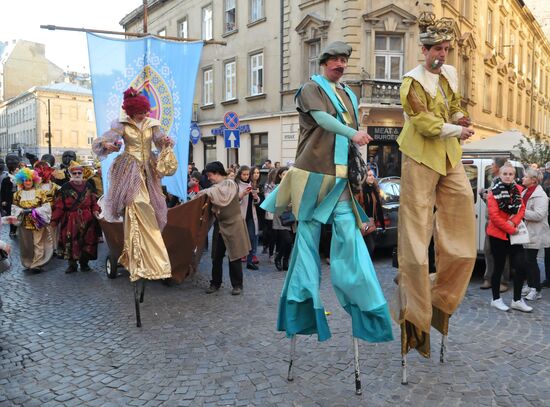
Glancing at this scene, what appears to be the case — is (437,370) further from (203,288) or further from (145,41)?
(145,41)

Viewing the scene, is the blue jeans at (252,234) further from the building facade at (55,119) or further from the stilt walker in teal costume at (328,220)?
the building facade at (55,119)


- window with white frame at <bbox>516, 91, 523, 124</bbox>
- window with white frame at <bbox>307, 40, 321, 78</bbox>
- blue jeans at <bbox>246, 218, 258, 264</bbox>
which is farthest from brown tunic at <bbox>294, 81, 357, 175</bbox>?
window with white frame at <bbox>516, 91, 523, 124</bbox>

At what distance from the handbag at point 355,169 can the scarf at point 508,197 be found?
3.00 metres

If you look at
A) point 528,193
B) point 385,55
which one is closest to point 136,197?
point 528,193

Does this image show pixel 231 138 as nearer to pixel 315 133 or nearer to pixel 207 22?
pixel 315 133

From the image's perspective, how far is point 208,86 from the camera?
95.2 ft

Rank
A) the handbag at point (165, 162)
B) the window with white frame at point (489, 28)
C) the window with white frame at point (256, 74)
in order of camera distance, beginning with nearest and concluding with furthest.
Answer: the handbag at point (165, 162) < the window with white frame at point (256, 74) < the window with white frame at point (489, 28)

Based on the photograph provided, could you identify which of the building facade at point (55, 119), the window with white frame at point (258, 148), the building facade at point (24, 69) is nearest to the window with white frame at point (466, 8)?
the window with white frame at point (258, 148)

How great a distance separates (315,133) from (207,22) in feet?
87.8

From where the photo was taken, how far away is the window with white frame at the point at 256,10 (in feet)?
79.0

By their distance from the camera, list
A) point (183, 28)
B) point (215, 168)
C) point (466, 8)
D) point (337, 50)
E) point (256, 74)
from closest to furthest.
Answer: point (337, 50), point (215, 168), point (466, 8), point (256, 74), point (183, 28)

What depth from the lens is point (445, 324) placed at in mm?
3777

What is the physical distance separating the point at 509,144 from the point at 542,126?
37.6 metres

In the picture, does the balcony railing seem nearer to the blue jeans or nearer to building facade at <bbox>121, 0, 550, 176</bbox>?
building facade at <bbox>121, 0, 550, 176</bbox>
